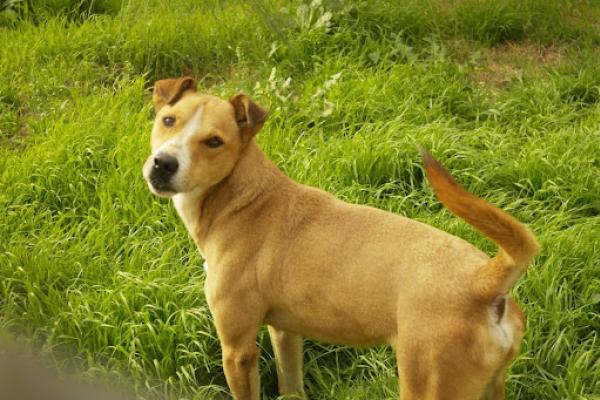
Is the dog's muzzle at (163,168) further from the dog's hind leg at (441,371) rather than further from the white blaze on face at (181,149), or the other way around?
the dog's hind leg at (441,371)

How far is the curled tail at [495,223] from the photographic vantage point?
2.23 metres

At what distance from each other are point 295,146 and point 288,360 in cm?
172

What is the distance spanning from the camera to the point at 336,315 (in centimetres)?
271

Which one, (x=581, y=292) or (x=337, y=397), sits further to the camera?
(x=581, y=292)

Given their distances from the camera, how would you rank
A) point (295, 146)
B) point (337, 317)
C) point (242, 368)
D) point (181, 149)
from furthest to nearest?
point (295, 146), point (242, 368), point (181, 149), point (337, 317)

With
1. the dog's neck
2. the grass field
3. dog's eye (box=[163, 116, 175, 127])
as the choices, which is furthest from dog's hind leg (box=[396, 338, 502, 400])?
dog's eye (box=[163, 116, 175, 127])

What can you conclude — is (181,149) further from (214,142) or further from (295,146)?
(295,146)

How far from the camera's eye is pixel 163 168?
2.80 meters

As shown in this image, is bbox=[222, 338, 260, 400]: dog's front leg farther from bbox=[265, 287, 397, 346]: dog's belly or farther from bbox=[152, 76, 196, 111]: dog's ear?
bbox=[152, 76, 196, 111]: dog's ear

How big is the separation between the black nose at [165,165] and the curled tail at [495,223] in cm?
99

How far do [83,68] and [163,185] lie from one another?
320 cm

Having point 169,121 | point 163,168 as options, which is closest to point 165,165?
point 163,168

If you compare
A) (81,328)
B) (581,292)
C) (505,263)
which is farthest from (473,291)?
(81,328)

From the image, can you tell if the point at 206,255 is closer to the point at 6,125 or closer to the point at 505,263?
the point at 505,263
